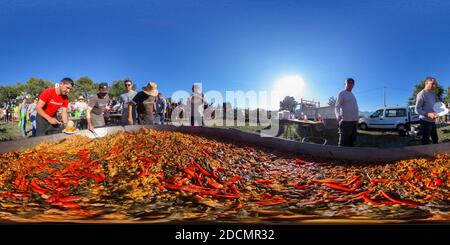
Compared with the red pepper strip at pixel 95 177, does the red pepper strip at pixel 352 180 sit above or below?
below

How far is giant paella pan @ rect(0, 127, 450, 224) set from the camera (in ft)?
4.41

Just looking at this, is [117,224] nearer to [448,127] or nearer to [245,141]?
[245,141]

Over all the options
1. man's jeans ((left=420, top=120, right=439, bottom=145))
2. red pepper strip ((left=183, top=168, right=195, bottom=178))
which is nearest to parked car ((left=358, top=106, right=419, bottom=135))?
man's jeans ((left=420, top=120, right=439, bottom=145))

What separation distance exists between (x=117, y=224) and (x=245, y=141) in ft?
5.31

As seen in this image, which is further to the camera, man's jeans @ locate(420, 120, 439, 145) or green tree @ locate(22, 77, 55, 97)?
man's jeans @ locate(420, 120, 439, 145)

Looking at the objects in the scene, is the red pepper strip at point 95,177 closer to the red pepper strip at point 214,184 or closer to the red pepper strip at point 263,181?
the red pepper strip at point 214,184

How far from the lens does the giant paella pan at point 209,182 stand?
1.34 metres

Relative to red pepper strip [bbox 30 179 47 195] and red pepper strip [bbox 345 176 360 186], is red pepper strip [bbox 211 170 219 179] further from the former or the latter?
red pepper strip [bbox 30 179 47 195]

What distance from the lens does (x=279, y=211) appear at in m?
1.38

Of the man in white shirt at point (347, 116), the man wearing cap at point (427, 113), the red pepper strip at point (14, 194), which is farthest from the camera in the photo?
the man in white shirt at point (347, 116)

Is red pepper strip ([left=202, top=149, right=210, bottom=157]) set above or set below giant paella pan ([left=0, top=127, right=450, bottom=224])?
above

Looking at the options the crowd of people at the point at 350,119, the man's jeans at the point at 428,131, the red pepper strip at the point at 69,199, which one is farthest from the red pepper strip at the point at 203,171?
the man's jeans at the point at 428,131

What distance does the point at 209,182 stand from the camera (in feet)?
5.88
